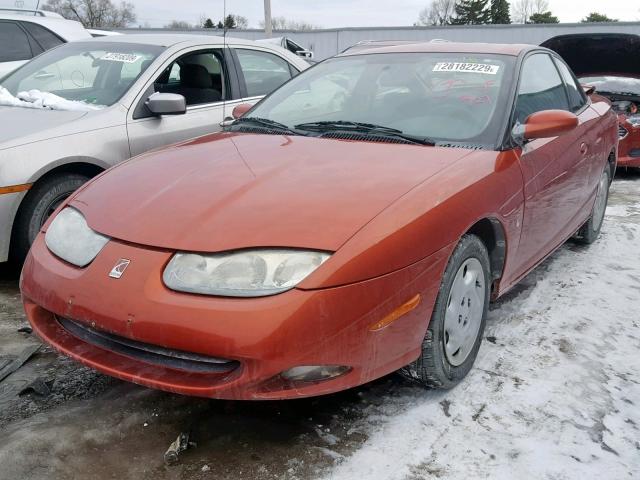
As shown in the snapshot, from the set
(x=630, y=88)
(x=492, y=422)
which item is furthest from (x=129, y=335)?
(x=630, y=88)

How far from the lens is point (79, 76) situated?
14.8 ft

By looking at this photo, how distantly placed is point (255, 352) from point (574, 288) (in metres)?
2.54

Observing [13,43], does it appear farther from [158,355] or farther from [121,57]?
[158,355]

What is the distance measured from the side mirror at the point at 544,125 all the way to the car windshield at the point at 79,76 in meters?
2.70

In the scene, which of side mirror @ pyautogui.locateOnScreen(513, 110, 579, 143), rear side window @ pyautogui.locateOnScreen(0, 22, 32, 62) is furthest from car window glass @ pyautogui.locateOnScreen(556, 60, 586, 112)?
rear side window @ pyautogui.locateOnScreen(0, 22, 32, 62)

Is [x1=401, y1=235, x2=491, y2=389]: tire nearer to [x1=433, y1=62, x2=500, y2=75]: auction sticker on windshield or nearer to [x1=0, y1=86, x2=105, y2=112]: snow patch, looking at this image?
[x1=433, y1=62, x2=500, y2=75]: auction sticker on windshield

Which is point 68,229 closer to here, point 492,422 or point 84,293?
point 84,293

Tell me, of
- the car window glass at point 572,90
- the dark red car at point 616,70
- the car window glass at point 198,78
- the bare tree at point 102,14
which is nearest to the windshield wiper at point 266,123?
the car window glass at point 198,78

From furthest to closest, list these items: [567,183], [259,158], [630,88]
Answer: [630,88]
[567,183]
[259,158]

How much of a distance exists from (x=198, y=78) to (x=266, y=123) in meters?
1.76

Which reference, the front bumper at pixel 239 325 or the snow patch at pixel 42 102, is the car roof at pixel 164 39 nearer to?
the snow patch at pixel 42 102

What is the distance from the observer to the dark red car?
7.07 meters

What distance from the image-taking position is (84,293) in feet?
A: 6.86

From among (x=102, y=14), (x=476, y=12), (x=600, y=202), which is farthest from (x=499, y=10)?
(x=600, y=202)
